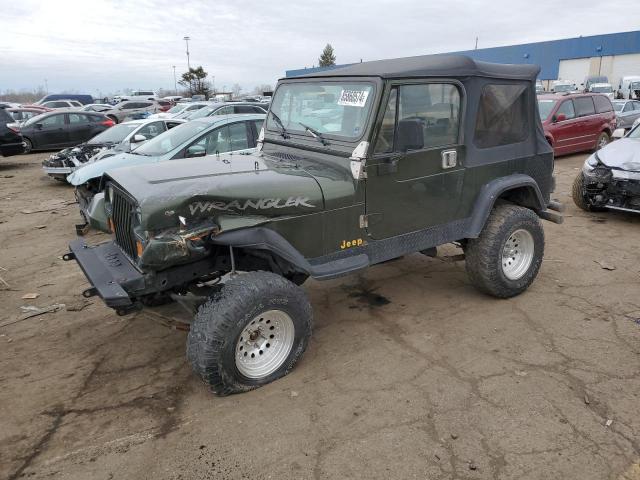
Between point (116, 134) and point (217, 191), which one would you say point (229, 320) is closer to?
point (217, 191)

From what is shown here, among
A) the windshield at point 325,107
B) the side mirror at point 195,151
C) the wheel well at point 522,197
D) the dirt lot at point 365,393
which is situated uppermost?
the windshield at point 325,107

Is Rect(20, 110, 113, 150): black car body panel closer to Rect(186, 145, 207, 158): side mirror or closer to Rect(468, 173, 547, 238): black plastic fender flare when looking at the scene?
Rect(186, 145, 207, 158): side mirror

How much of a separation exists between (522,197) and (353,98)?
224cm

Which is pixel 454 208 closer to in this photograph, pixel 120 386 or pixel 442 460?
pixel 442 460

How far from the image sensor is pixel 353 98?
3668 mm

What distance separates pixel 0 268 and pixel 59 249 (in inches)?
31.1

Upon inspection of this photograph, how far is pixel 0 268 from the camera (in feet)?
19.3

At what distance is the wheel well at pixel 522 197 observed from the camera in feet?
15.6

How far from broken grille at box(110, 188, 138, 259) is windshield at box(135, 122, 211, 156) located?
3993mm

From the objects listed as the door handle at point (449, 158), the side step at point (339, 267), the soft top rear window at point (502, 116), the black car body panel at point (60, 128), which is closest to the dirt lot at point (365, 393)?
the side step at point (339, 267)

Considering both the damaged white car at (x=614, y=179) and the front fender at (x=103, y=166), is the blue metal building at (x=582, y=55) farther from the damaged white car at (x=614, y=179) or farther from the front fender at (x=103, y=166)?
the damaged white car at (x=614, y=179)

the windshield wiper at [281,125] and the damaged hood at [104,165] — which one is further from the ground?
the windshield wiper at [281,125]

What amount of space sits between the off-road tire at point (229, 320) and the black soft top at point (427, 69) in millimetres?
1769

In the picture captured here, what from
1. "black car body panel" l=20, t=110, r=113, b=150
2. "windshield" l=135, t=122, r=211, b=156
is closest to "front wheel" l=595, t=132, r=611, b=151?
"windshield" l=135, t=122, r=211, b=156
